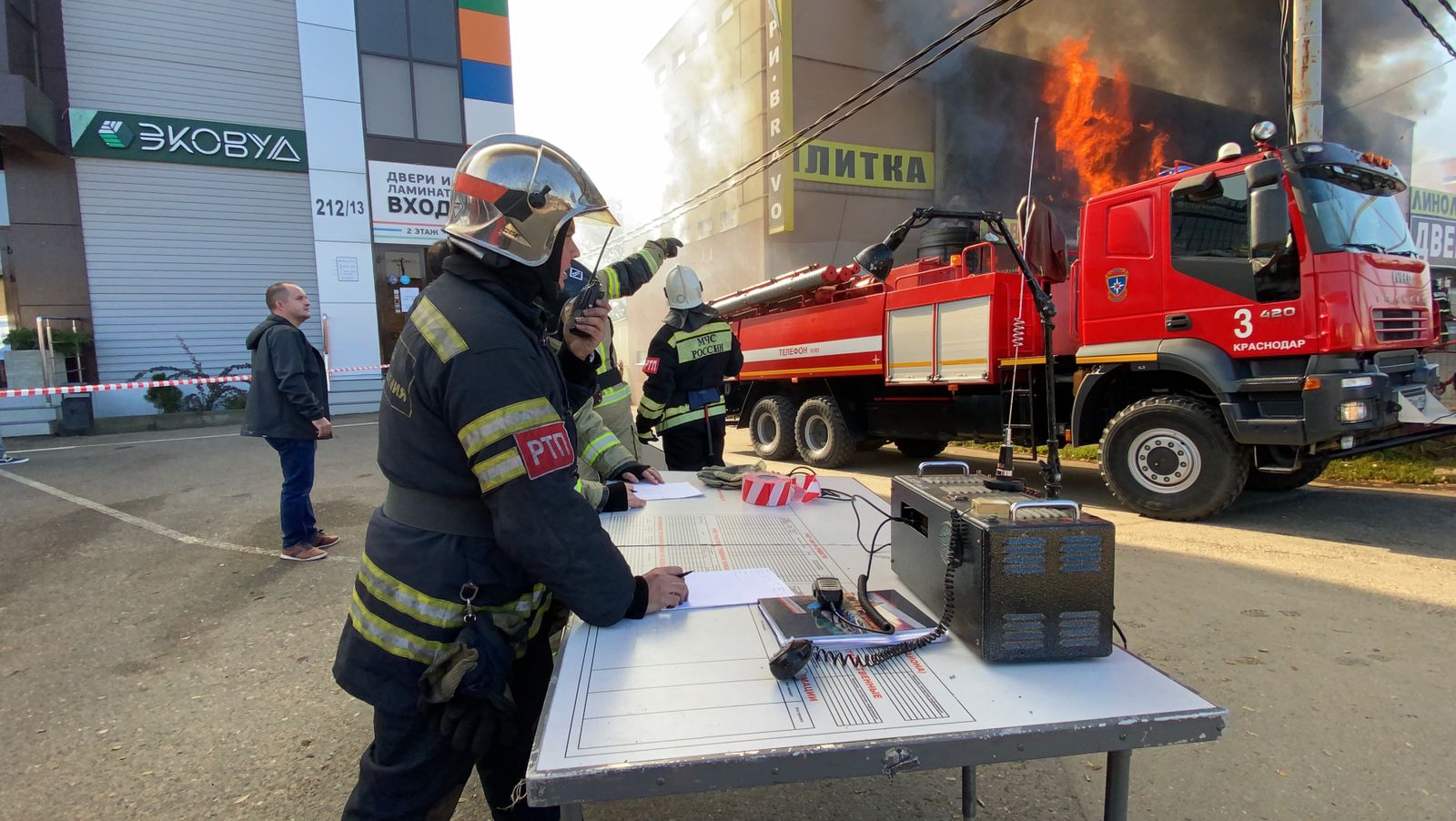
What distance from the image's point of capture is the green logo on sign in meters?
12.4

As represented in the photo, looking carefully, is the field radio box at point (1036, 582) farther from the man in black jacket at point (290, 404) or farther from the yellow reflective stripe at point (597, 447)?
the man in black jacket at point (290, 404)

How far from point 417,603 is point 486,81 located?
1645cm

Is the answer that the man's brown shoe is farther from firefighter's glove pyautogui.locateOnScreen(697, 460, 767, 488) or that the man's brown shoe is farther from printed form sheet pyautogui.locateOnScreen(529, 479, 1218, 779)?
printed form sheet pyautogui.locateOnScreen(529, 479, 1218, 779)

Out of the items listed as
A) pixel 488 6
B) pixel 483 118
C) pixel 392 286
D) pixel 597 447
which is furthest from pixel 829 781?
pixel 488 6

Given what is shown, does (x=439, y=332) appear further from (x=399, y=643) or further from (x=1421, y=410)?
(x=1421, y=410)

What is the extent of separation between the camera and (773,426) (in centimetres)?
977

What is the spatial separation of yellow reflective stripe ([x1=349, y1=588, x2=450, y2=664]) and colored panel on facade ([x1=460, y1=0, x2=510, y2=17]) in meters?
17.1

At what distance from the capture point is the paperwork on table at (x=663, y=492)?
9.30 ft

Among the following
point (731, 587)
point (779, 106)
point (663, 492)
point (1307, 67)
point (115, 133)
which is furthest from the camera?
point (779, 106)

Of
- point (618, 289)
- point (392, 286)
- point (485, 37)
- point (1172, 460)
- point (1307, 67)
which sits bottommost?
point (1172, 460)

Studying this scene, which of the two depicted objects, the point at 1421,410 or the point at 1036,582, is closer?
the point at 1036,582

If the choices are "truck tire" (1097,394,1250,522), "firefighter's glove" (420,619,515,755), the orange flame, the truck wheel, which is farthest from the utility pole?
the orange flame

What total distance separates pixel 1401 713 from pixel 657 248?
3605mm

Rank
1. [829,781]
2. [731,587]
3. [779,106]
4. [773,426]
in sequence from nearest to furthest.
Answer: [731,587] < [829,781] < [773,426] < [779,106]
